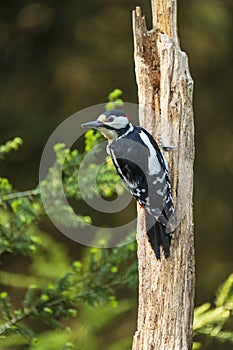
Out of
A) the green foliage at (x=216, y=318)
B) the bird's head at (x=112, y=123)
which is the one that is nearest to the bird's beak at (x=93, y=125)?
the bird's head at (x=112, y=123)

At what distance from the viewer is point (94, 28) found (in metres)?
4.44

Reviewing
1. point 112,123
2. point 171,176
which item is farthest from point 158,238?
point 112,123

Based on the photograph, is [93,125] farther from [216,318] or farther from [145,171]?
[216,318]

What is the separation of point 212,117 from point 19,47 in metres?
1.31

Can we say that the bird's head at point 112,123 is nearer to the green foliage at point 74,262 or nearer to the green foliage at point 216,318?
the green foliage at point 74,262

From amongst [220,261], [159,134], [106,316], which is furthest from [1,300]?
[220,261]

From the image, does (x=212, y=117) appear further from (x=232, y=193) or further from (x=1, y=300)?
(x=1, y=300)

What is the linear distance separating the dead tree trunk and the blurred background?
187 centimetres

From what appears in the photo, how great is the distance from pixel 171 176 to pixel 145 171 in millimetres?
101

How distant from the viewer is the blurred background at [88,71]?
14.4 ft

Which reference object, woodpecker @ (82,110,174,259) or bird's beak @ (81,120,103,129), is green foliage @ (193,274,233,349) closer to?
woodpecker @ (82,110,174,259)

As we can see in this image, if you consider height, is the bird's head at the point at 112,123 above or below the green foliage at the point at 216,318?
above

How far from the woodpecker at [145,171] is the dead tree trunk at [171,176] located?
55mm

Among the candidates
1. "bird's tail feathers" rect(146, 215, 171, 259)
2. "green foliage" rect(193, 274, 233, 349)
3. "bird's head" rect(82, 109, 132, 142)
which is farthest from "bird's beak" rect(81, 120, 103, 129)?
"green foliage" rect(193, 274, 233, 349)
